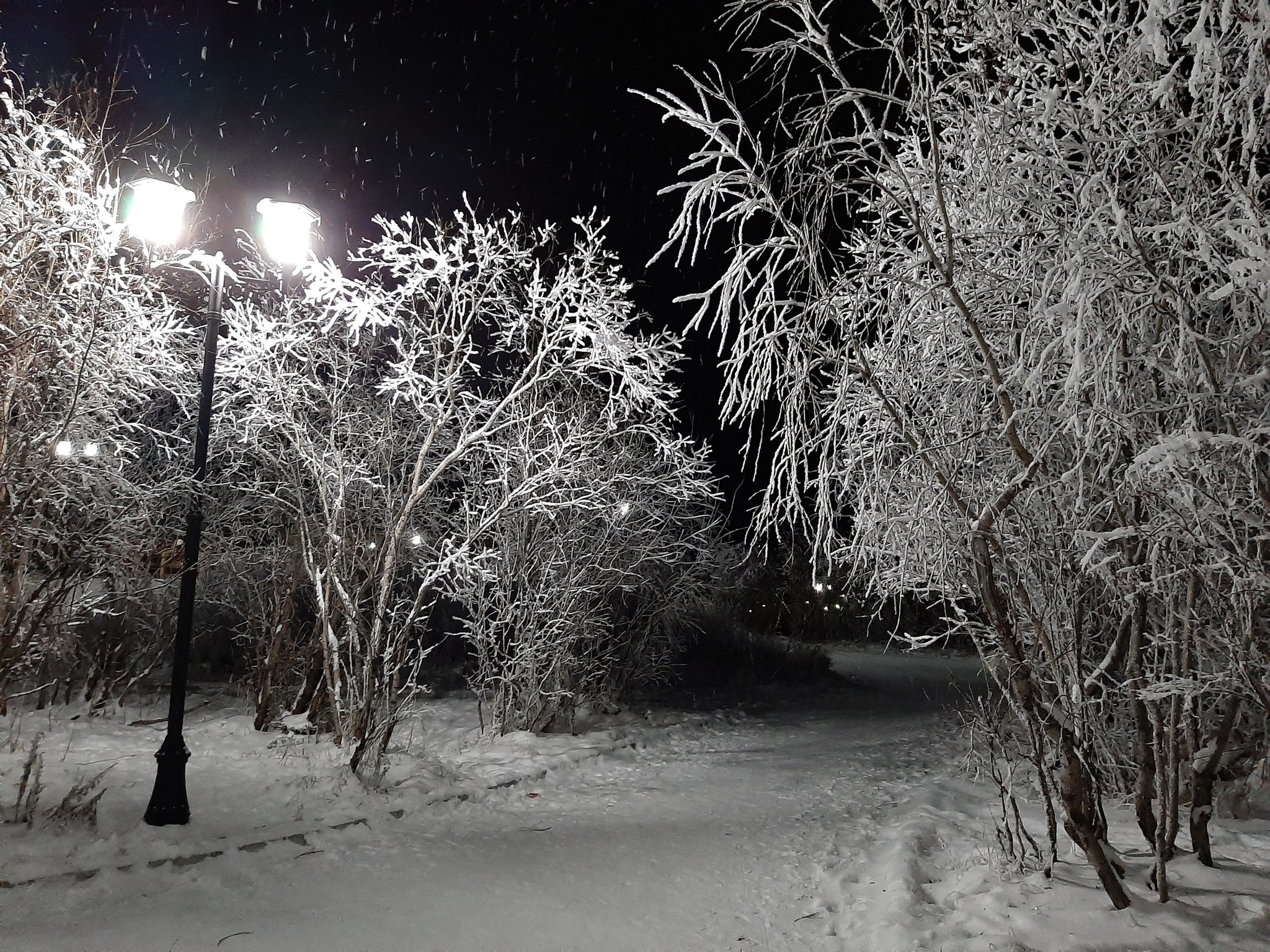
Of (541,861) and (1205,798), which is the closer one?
(1205,798)

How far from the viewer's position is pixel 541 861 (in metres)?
6.41

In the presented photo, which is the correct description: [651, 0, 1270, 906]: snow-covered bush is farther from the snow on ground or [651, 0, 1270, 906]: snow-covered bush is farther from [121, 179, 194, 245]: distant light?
[121, 179, 194, 245]: distant light

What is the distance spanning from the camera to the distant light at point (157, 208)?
20.2 ft

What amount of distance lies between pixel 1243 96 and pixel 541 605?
983 cm

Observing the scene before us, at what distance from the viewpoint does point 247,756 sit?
331 inches

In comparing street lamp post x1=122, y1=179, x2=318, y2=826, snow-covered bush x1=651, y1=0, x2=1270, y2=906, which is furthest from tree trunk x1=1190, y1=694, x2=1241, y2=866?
street lamp post x1=122, y1=179, x2=318, y2=826

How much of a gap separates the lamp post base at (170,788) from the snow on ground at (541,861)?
16 cm

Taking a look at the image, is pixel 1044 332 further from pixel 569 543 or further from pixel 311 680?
pixel 311 680

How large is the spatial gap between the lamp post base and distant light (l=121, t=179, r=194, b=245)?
3.97m

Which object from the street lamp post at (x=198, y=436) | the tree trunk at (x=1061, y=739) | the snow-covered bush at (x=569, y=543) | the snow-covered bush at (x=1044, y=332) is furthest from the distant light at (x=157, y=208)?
the tree trunk at (x=1061, y=739)

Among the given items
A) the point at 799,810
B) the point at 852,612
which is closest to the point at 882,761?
the point at 799,810

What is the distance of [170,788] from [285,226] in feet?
15.5

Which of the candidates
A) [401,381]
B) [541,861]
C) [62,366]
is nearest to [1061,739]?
[541,861]

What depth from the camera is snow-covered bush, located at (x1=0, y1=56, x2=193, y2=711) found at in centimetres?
650
